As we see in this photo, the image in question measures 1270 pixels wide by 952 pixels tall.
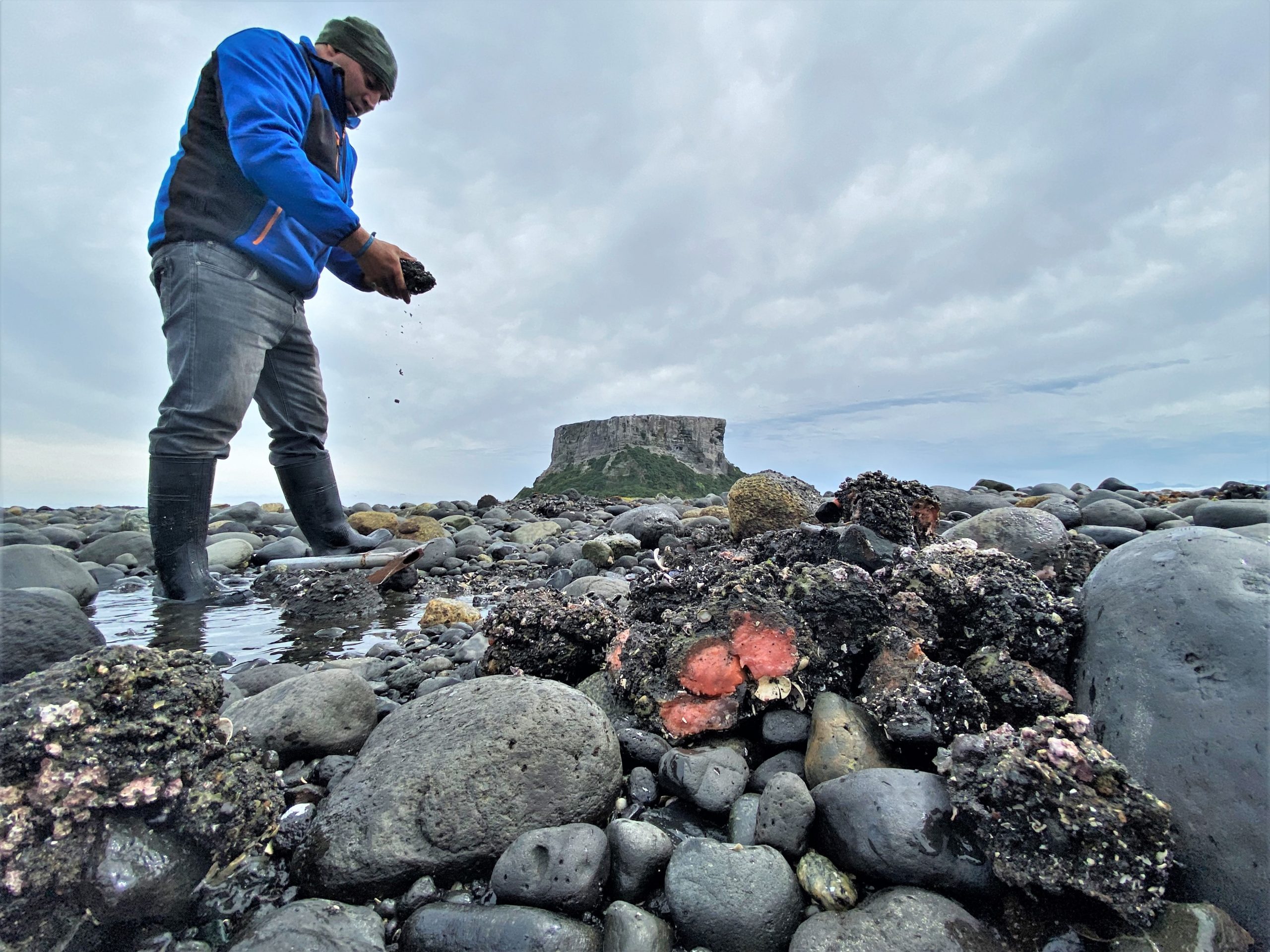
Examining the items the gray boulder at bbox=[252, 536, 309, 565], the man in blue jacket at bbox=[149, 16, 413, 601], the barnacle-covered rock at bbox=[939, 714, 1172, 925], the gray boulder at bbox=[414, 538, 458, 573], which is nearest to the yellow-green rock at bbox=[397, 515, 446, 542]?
the gray boulder at bbox=[414, 538, 458, 573]

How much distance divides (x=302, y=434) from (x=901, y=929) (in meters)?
6.05

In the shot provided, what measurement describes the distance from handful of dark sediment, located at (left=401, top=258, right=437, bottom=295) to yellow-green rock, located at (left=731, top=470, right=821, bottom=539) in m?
3.25

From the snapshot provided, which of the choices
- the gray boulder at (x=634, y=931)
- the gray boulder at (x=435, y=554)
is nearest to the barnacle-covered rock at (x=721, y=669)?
the gray boulder at (x=634, y=931)

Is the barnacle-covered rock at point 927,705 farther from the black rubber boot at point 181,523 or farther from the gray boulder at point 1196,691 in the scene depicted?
the black rubber boot at point 181,523

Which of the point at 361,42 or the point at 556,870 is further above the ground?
the point at 361,42

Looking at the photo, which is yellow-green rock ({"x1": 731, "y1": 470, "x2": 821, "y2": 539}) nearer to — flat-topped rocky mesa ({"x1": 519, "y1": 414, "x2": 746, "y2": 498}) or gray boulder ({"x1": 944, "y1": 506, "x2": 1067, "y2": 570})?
gray boulder ({"x1": 944, "y1": 506, "x2": 1067, "y2": 570})

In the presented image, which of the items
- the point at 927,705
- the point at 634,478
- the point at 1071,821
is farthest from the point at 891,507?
the point at 634,478

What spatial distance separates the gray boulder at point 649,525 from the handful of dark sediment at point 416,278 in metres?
4.32

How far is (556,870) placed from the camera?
171 centimetres

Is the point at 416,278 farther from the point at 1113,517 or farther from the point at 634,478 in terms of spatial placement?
the point at 634,478

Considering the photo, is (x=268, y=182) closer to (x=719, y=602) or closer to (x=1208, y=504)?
(x=719, y=602)

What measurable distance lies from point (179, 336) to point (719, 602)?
4415mm

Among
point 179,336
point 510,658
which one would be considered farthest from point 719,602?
point 179,336

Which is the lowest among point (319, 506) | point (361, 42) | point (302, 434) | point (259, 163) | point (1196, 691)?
point (1196, 691)
